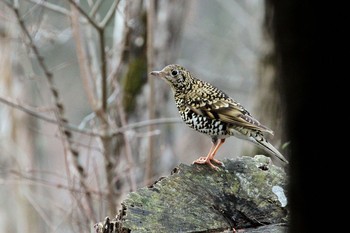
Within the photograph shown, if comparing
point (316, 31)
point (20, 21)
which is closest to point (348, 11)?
point (316, 31)

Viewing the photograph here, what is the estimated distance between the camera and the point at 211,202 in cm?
454

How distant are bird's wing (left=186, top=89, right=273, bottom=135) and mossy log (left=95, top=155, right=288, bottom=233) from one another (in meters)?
0.50

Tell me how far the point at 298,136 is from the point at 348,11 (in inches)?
15.0

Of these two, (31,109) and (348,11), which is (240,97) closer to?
(31,109)

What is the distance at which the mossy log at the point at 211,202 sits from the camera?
13.8 feet

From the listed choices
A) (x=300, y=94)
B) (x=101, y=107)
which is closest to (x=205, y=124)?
(x=101, y=107)

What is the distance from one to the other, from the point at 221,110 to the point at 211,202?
1.23 meters

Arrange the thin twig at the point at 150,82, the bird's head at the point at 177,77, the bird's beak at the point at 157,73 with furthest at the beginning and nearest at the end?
the thin twig at the point at 150,82
the bird's head at the point at 177,77
the bird's beak at the point at 157,73

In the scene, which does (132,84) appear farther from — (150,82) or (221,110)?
(221,110)

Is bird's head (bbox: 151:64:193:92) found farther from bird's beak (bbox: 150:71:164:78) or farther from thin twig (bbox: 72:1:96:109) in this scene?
thin twig (bbox: 72:1:96:109)

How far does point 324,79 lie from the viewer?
2.01 metres

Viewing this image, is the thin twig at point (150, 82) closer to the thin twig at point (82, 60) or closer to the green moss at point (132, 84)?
the thin twig at point (82, 60)

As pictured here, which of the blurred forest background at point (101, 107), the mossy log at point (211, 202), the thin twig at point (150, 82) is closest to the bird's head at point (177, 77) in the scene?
the blurred forest background at point (101, 107)

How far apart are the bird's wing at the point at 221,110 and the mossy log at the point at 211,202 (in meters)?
0.50
